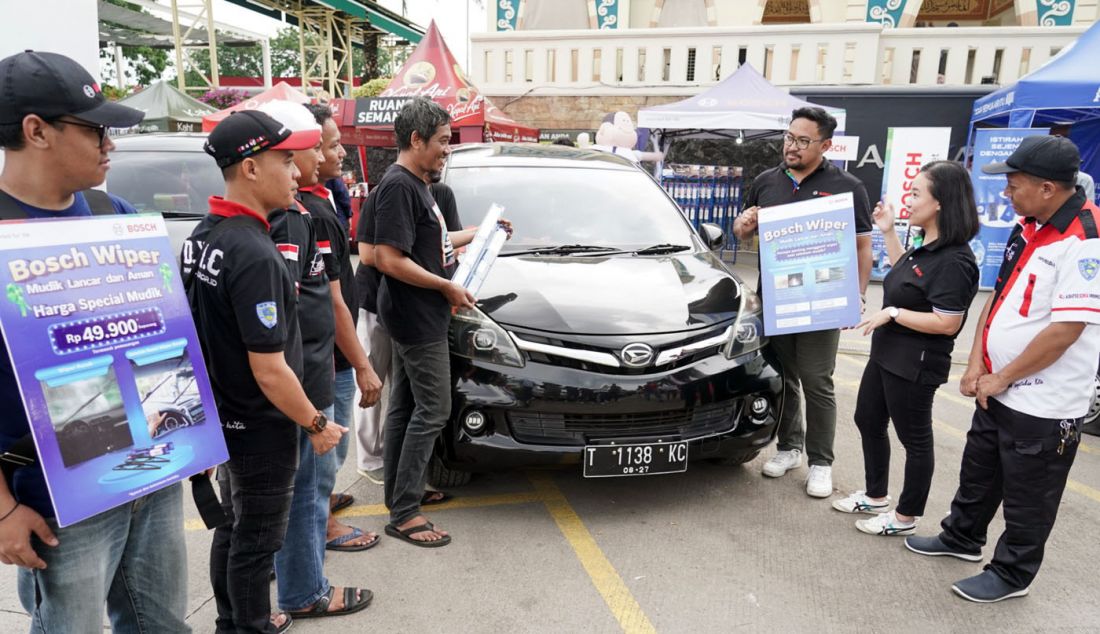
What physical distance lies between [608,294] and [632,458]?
80 centimetres

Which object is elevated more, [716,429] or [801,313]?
[801,313]

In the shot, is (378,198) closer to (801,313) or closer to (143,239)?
(143,239)

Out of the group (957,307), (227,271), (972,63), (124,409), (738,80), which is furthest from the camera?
(972,63)

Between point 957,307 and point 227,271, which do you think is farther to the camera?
point 957,307

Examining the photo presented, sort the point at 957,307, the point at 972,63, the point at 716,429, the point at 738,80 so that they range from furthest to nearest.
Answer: the point at 972,63
the point at 738,80
the point at 716,429
the point at 957,307

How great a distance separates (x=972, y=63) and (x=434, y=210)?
1715 cm

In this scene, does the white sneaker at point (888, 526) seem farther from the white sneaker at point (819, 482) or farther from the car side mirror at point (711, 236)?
the car side mirror at point (711, 236)

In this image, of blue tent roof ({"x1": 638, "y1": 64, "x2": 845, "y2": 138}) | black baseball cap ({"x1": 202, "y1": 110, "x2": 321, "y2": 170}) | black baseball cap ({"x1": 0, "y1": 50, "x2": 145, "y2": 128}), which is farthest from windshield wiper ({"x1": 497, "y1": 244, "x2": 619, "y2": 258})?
blue tent roof ({"x1": 638, "y1": 64, "x2": 845, "y2": 138})

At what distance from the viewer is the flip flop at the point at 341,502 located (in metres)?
3.43

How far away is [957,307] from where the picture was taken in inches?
112

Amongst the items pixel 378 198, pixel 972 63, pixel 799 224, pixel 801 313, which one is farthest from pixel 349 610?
pixel 972 63

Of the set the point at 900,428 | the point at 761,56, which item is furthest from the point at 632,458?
the point at 761,56

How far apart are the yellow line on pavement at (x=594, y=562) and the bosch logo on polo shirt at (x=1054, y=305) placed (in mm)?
1638

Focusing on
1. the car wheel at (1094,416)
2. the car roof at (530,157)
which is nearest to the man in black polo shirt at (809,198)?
the car roof at (530,157)
